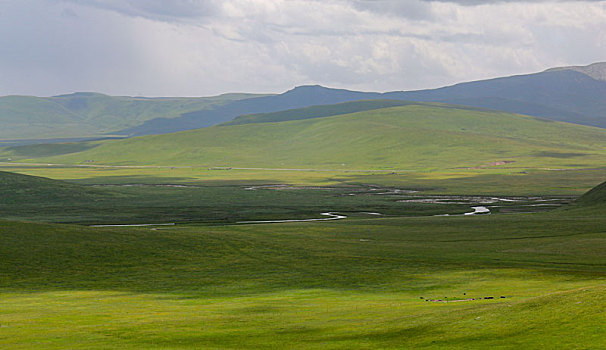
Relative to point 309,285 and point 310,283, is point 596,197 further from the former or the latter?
point 309,285

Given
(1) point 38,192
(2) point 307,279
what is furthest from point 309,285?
(1) point 38,192

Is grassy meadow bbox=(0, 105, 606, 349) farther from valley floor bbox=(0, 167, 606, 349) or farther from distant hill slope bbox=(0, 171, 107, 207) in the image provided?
distant hill slope bbox=(0, 171, 107, 207)

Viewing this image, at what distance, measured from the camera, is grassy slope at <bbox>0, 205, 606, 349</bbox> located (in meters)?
30.1

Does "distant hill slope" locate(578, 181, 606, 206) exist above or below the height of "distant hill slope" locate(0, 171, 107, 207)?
below

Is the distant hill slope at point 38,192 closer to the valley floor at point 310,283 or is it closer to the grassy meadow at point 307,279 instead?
the grassy meadow at point 307,279

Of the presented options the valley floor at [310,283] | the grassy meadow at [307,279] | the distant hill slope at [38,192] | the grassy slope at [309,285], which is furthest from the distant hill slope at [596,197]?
the distant hill slope at [38,192]

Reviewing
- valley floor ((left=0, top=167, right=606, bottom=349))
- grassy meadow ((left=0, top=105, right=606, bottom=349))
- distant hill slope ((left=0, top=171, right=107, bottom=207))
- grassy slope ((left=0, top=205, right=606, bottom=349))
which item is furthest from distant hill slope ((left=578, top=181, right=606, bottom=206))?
distant hill slope ((left=0, top=171, right=107, bottom=207))

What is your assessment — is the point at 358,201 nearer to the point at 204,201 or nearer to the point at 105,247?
the point at 204,201

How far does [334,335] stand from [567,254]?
4422cm

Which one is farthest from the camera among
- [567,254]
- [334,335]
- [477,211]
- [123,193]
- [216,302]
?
[123,193]

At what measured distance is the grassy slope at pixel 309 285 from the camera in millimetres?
30141

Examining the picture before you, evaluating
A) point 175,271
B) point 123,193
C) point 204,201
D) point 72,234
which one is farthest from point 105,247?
point 123,193

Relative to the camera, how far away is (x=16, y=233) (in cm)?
7250

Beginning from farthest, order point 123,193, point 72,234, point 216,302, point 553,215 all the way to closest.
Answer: point 123,193
point 553,215
point 72,234
point 216,302
